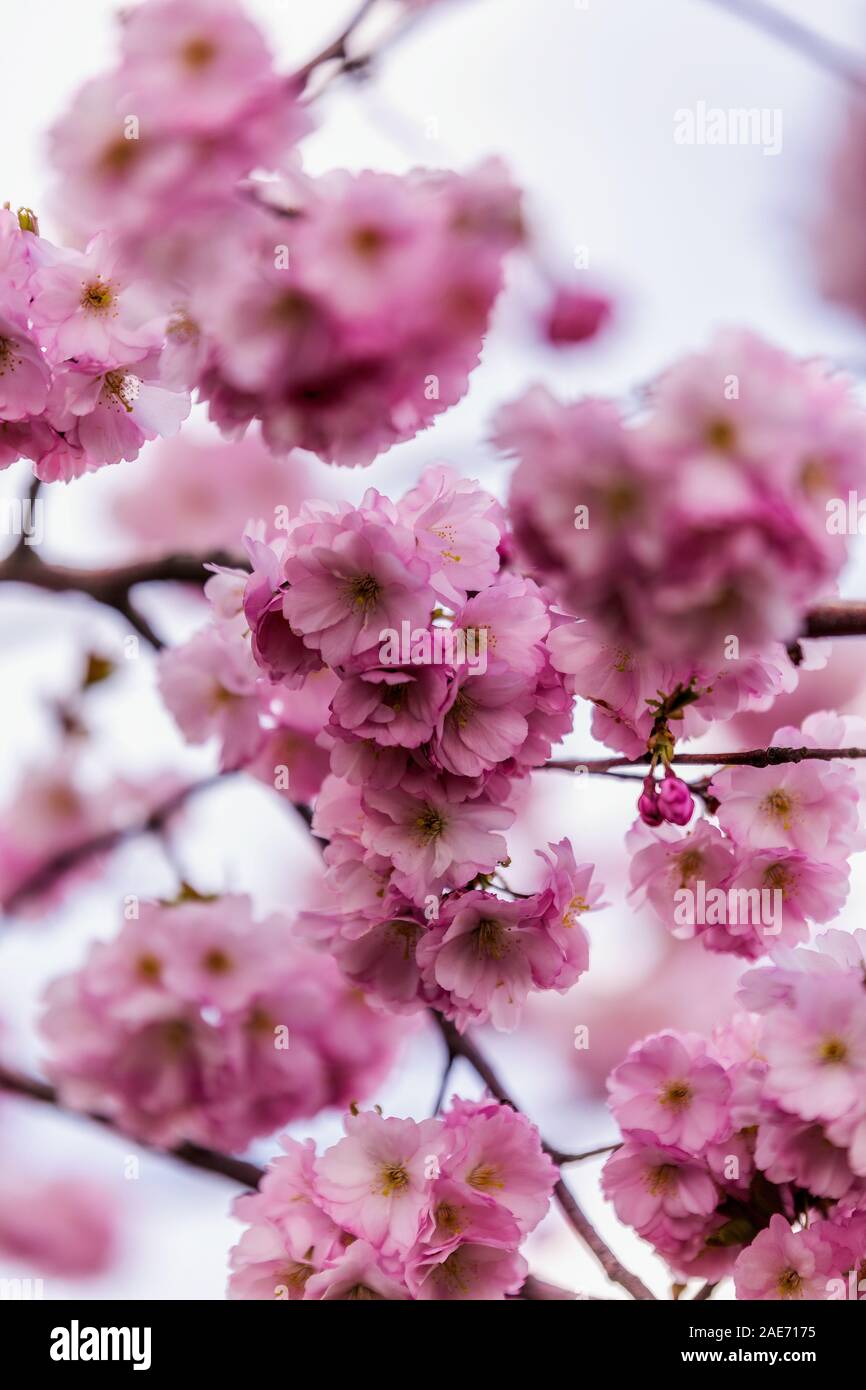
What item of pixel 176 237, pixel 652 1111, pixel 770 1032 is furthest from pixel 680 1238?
pixel 176 237

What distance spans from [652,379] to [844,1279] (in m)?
0.79

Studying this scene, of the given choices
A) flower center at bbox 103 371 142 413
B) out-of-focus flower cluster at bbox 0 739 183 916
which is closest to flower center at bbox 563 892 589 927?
flower center at bbox 103 371 142 413

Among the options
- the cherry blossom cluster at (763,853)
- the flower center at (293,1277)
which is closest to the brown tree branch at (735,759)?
the cherry blossom cluster at (763,853)

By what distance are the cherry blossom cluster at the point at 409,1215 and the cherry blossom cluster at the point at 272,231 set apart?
1.86 feet

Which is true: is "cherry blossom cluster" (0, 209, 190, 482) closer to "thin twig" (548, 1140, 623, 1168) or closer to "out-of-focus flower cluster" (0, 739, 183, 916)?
"thin twig" (548, 1140, 623, 1168)

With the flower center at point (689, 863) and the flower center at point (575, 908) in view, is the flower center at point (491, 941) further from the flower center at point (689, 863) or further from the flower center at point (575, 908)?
the flower center at point (689, 863)

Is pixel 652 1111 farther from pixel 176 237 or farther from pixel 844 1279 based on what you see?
pixel 176 237

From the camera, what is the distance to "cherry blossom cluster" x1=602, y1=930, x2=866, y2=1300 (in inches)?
36.1

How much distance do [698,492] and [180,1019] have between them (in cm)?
81

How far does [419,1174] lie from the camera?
929 mm

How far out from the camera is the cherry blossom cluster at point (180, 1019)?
1.14 meters
